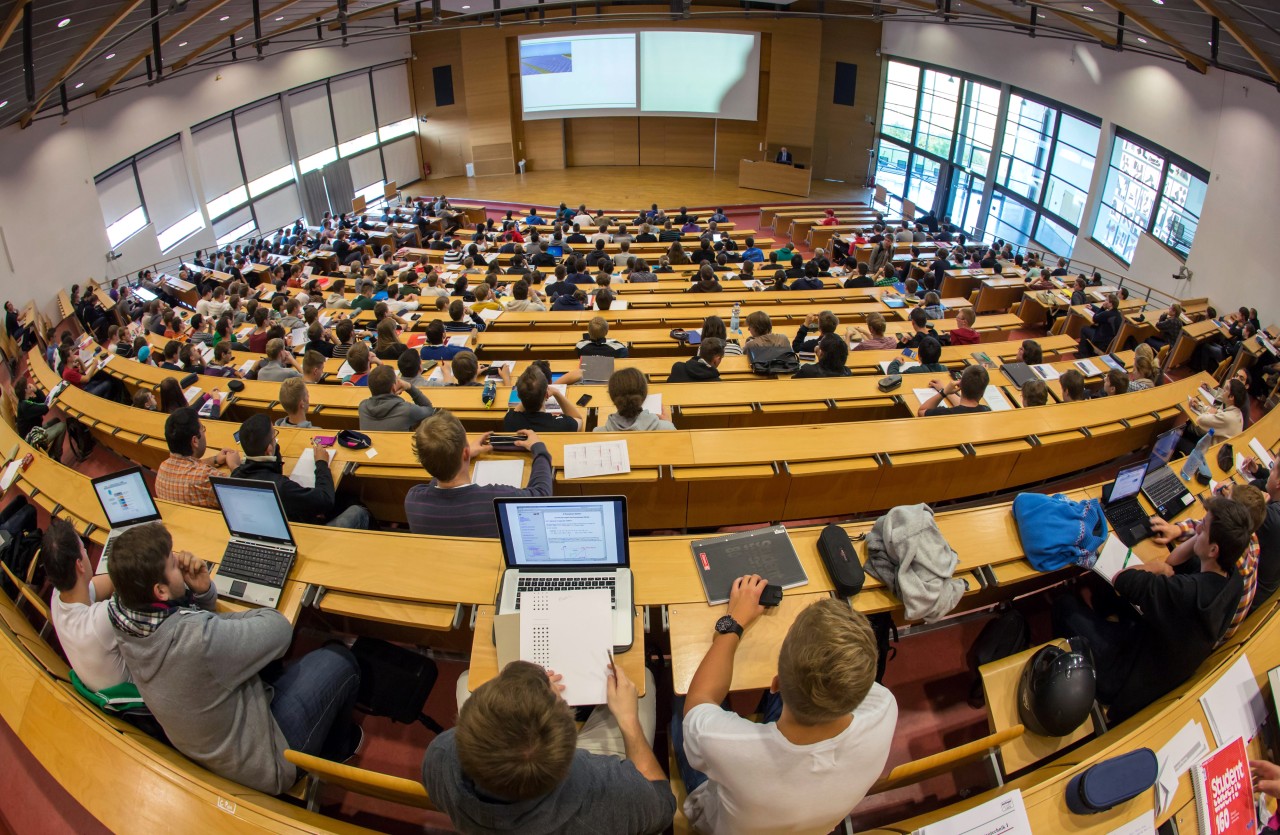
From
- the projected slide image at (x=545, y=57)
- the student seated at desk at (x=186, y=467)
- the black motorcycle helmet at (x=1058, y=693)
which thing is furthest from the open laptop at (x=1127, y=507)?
the projected slide image at (x=545, y=57)

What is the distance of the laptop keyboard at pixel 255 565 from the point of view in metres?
3.12

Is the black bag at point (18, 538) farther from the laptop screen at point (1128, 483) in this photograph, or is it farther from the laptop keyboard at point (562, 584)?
the laptop screen at point (1128, 483)

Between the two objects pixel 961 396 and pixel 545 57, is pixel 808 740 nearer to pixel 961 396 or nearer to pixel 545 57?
pixel 961 396

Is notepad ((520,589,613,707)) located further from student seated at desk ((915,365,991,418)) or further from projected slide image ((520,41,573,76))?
projected slide image ((520,41,573,76))

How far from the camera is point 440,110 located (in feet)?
73.3

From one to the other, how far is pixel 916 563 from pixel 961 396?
254 centimetres

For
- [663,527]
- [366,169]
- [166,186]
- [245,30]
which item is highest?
[245,30]

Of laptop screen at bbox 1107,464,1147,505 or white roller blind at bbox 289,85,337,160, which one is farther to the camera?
white roller blind at bbox 289,85,337,160

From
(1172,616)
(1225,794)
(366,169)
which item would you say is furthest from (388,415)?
(366,169)

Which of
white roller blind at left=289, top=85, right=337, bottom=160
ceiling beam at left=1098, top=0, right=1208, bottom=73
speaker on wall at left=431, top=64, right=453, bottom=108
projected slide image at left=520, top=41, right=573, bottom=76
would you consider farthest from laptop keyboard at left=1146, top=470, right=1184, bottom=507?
speaker on wall at left=431, top=64, right=453, bottom=108

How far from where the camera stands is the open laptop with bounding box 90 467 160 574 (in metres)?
3.42

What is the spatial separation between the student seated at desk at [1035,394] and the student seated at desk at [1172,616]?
225 centimetres

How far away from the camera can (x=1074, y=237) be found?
1417 cm

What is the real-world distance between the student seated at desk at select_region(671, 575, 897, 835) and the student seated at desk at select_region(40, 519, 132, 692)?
2414 millimetres
